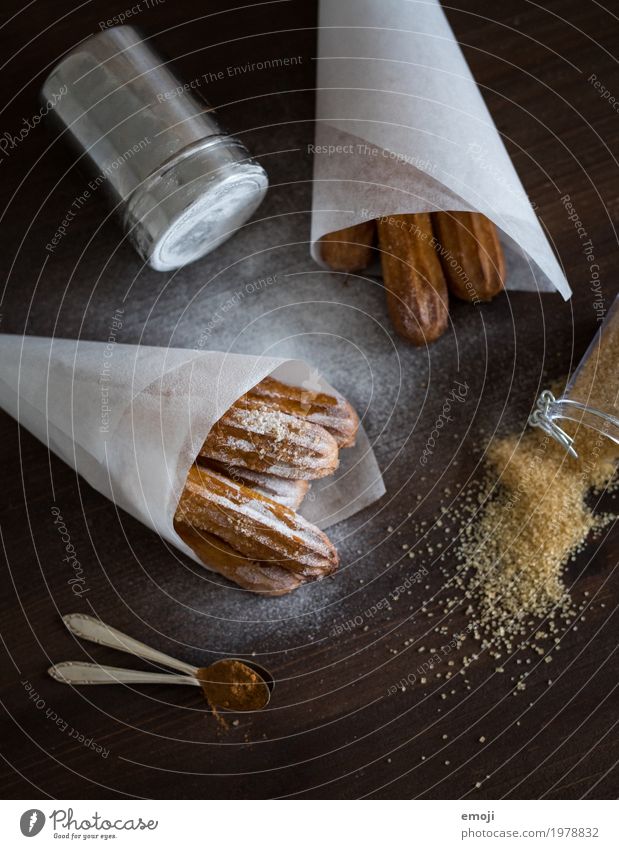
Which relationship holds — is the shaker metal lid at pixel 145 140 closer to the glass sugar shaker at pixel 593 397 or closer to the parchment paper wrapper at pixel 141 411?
the parchment paper wrapper at pixel 141 411

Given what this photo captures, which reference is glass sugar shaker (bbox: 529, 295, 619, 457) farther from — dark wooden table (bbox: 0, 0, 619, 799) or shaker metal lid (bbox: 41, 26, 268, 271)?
shaker metal lid (bbox: 41, 26, 268, 271)

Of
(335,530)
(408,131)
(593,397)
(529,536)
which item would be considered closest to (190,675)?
(335,530)

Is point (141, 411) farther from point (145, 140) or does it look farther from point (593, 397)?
point (593, 397)

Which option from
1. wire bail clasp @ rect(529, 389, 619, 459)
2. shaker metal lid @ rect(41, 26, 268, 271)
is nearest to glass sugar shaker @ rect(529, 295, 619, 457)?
wire bail clasp @ rect(529, 389, 619, 459)

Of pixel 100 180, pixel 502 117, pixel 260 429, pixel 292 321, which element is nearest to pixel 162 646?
pixel 260 429

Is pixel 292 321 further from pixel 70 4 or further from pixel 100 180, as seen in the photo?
pixel 70 4
